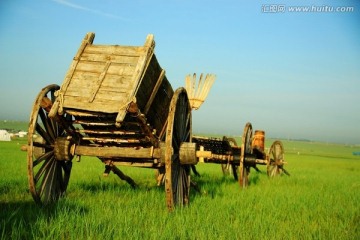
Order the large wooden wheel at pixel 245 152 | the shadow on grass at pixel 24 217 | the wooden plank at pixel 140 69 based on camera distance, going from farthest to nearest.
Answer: the large wooden wheel at pixel 245 152 < the wooden plank at pixel 140 69 < the shadow on grass at pixel 24 217

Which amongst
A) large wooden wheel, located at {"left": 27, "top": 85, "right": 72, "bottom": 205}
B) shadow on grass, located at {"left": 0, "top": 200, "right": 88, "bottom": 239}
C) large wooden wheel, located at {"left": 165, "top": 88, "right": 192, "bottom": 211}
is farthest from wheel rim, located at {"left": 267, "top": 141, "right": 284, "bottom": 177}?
shadow on grass, located at {"left": 0, "top": 200, "right": 88, "bottom": 239}

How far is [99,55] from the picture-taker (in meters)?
5.30

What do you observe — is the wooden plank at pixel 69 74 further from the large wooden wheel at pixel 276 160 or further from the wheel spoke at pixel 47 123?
the large wooden wheel at pixel 276 160

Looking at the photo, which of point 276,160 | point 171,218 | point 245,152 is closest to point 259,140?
point 245,152

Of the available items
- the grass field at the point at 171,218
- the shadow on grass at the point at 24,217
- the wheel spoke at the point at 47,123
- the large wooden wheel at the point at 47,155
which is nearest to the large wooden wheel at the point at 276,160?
the grass field at the point at 171,218

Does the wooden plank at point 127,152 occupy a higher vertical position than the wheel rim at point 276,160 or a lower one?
higher

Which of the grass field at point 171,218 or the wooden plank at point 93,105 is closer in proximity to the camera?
the grass field at point 171,218

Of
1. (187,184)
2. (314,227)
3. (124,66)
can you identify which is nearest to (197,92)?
(187,184)

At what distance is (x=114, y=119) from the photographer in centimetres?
496

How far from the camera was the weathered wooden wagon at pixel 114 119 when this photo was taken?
484cm

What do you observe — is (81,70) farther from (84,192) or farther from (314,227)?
(314,227)

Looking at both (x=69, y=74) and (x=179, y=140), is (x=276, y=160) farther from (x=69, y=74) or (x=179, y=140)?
(x=69, y=74)

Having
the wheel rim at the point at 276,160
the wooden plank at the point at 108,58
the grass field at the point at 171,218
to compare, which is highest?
the wooden plank at the point at 108,58

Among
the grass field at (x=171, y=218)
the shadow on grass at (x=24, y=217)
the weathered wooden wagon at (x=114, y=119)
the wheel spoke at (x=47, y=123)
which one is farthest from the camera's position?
the wheel spoke at (x=47, y=123)
